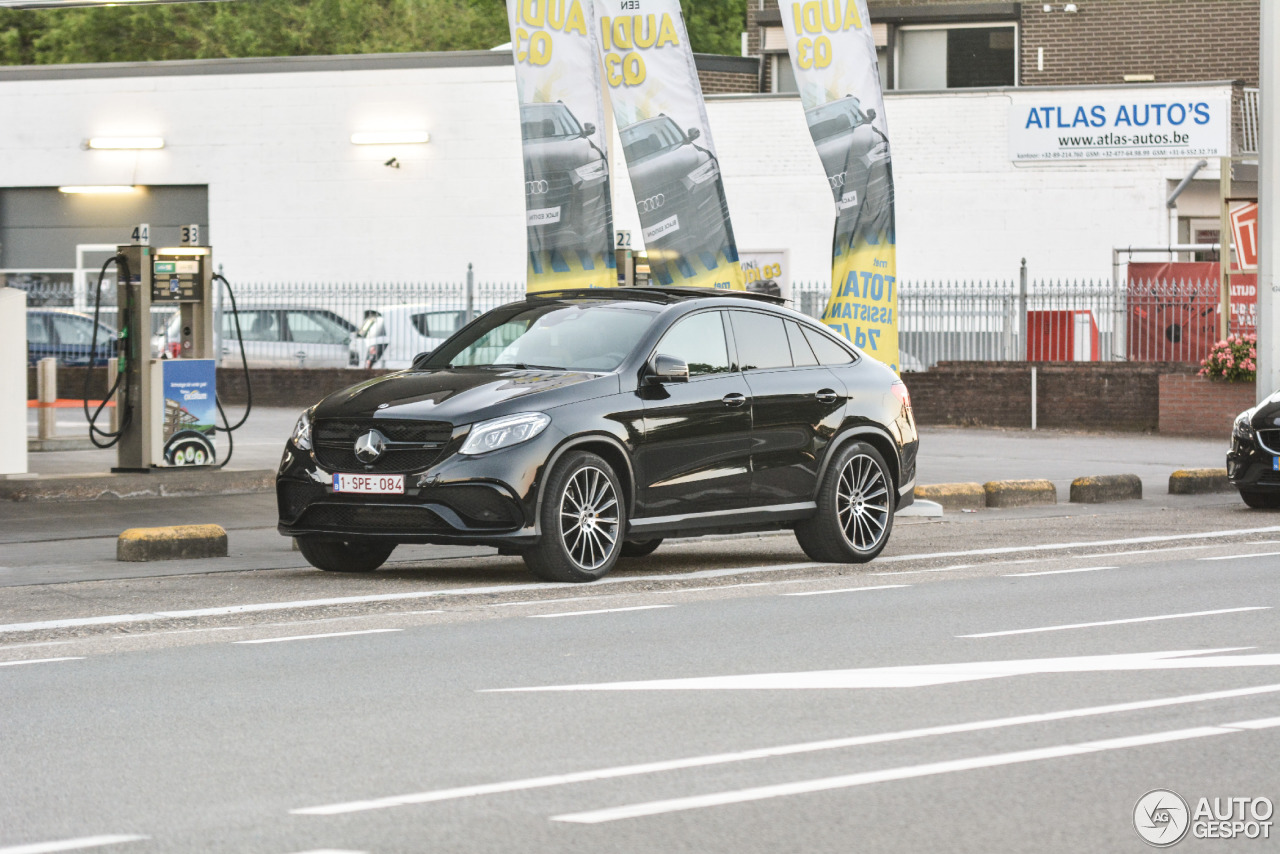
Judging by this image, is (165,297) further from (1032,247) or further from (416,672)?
(1032,247)

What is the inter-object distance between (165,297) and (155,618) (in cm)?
742

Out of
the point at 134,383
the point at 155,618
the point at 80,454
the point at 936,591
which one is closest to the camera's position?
the point at 155,618

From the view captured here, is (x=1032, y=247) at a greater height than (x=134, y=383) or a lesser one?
greater

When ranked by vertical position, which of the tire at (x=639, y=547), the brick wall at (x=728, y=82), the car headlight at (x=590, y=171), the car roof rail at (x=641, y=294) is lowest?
the tire at (x=639, y=547)

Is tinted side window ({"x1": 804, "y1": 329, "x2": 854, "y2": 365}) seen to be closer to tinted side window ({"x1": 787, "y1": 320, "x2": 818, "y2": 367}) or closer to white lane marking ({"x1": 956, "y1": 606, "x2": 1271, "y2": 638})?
tinted side window ({"x1": 787, "y1": 320, "x2": 818, "y2": 367})

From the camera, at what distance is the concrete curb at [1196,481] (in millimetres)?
19766

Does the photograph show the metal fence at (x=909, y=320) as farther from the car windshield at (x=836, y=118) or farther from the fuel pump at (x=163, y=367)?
the car windshield at (x=836, y=118)

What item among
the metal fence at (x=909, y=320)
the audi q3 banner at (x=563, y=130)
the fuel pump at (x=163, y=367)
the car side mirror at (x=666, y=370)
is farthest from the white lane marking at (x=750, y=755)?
the metal fence at (x=909, y=320)

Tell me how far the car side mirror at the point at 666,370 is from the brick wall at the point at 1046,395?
17.6 m

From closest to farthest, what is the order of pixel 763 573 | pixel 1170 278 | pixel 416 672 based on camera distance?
1. pixel 416 672
2. pixel 763 573
3. pixel 1170 278

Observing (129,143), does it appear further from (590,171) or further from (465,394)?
(465,394)

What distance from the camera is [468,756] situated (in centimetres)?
639

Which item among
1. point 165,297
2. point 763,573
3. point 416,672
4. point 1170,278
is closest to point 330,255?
point 1170,278

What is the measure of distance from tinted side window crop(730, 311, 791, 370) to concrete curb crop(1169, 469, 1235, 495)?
8.35m
